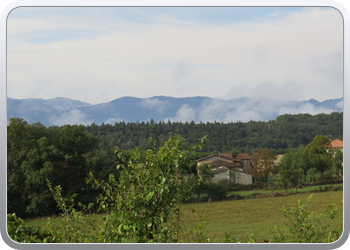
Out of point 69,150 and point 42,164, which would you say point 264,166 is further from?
point 42,164

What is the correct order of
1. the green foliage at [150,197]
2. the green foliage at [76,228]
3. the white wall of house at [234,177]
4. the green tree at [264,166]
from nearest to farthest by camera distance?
the green foliage at [150,197] → the green foliage at [76,228] → the white wall of house at [234,177] → the green tree at [264,166]

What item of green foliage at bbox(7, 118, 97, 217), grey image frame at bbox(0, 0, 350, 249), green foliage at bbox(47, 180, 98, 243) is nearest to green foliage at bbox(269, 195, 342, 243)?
grey image frame at bbox(0, 0, 350, 249)

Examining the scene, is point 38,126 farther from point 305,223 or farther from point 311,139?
point 311,139

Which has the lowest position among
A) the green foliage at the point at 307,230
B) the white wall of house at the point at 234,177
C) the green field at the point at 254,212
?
the green field at the point at 254,212

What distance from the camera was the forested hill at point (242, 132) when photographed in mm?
9469

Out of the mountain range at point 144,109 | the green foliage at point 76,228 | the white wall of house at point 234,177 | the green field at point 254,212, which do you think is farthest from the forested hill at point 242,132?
the green foliage at point 76,228

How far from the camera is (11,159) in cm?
867

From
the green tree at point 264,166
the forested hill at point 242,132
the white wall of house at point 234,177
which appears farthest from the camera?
the green tree at point 264,166

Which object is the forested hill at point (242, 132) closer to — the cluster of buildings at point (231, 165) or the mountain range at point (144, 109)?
the cluster of buildings at point (231, 165)

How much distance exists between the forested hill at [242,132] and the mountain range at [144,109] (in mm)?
398

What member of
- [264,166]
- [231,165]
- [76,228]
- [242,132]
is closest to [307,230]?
[76,228]

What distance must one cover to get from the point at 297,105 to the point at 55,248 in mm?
7789

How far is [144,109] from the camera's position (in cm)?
827
